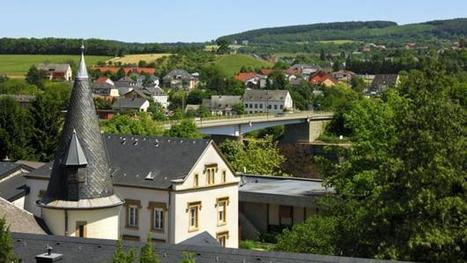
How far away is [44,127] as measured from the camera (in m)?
63.7

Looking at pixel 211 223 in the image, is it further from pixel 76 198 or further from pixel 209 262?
pixel 209 262

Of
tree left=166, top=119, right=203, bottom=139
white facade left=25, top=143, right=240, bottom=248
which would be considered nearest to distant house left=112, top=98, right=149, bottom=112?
tree left=166, top=119, right=203, bottom=139

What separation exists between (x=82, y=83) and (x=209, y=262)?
33.8ft

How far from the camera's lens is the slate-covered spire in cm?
2919

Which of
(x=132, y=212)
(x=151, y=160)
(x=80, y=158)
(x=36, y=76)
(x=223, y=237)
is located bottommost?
(x=223, y=237)

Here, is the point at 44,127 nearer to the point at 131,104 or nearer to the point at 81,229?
the point at 81,229

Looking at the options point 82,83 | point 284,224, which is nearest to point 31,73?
point 284,224

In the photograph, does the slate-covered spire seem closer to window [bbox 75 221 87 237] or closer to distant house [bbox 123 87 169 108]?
window [bbox 75 221 87 237]

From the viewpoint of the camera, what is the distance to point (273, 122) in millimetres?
114250

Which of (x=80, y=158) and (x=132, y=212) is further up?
(x=80, y=158)

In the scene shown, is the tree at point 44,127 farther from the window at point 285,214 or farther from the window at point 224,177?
the window at point 224,177

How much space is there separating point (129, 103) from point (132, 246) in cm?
12572

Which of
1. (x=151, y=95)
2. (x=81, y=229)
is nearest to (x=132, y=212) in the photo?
(x=81, y=229)

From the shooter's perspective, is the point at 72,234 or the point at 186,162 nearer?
the point at 72,234
